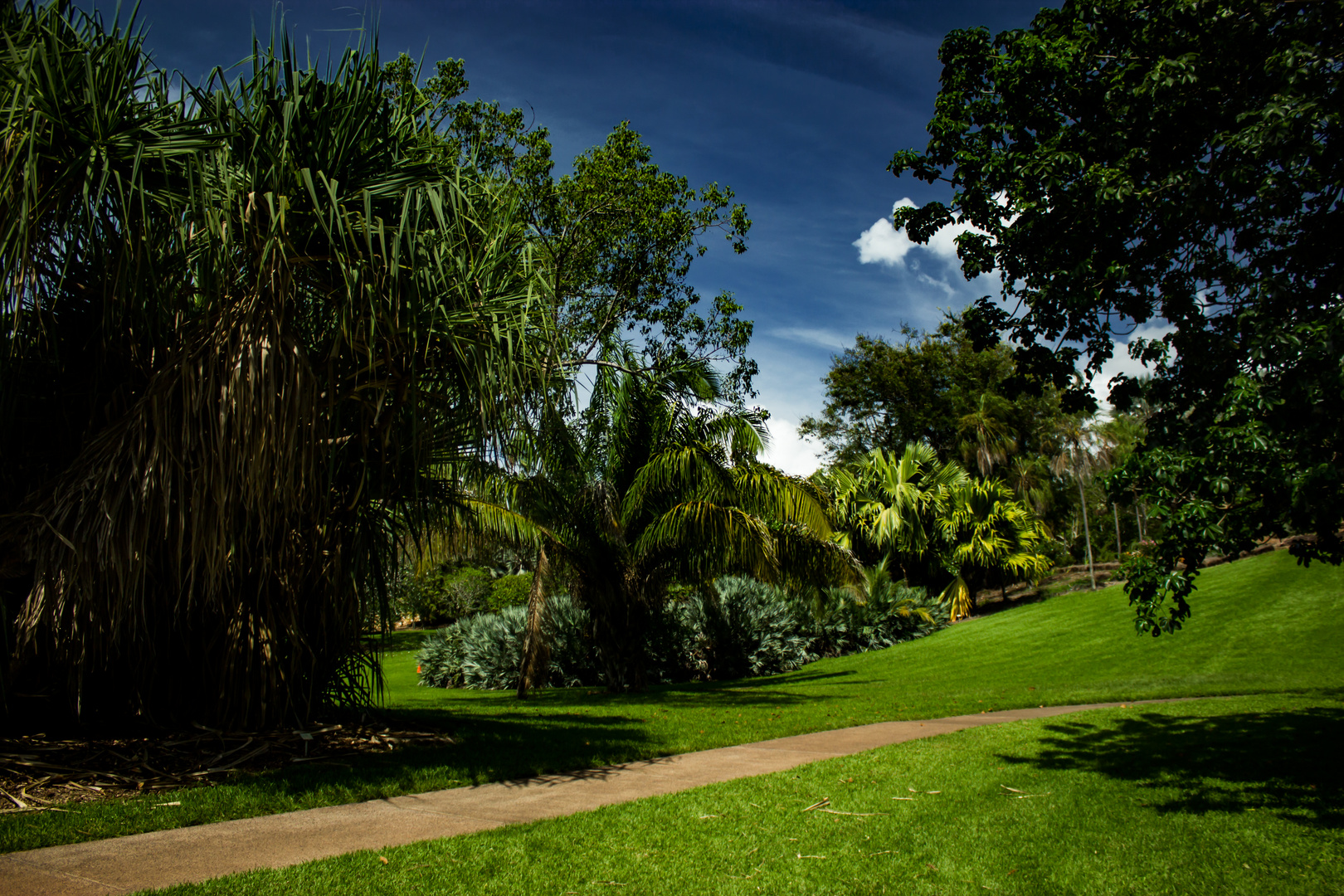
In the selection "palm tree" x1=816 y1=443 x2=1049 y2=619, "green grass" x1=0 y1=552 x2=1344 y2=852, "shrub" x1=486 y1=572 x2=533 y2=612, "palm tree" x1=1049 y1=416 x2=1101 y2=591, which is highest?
"palm tree" x1=1049 y1=416 x2=1101 y2=591

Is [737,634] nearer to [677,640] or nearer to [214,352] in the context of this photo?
[677,640]

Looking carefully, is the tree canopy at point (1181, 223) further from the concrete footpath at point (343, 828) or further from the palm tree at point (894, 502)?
the palm tree at point (894, 502)

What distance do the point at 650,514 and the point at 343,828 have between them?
10094 mm

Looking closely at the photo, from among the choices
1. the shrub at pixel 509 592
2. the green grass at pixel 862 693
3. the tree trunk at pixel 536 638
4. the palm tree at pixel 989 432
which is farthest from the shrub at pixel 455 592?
the tree trunk at pixel 536 638

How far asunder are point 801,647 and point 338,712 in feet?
46.1

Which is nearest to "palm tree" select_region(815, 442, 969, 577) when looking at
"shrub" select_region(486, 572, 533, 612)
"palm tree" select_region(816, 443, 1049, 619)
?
"palm tree" select_region(816, 443, 1049, 619)

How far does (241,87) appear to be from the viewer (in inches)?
260

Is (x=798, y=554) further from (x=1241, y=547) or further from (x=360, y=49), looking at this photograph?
(x=360, y=49)

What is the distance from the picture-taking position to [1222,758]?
699cm

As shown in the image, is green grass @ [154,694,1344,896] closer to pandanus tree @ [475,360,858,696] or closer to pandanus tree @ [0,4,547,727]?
pandanus tree @ [0,4,547,727]

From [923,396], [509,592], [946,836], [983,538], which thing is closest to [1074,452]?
[923,396]

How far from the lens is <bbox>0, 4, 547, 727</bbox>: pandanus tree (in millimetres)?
5910

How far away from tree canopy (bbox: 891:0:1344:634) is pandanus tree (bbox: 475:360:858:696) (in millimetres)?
6876

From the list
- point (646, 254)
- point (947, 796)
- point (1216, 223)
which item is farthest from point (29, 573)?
point (646, 254)
